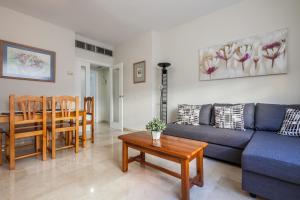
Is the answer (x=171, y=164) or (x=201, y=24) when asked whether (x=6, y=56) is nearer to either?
(x=171, y=164)

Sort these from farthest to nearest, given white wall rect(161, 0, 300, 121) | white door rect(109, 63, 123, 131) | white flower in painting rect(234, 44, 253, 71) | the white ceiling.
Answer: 1. white door rect(109, 63, 123, 131)
2. the white ceiling
3. white flower in painting rect(234, 44, 253, 71)
4. white wall rect(161, 0, 300, 121)

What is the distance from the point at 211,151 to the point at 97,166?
5.62ft

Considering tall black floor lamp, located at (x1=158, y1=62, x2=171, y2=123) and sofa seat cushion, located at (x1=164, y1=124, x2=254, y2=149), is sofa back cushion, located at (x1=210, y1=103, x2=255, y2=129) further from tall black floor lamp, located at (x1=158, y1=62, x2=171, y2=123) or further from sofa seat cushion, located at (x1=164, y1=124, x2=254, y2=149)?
tall black floor lamp, located at (x1=158, y1=62, x2=171, y2=123)

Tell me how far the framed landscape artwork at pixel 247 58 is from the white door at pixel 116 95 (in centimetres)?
247

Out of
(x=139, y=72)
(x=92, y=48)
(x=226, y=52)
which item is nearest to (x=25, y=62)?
(x=92, y=48)

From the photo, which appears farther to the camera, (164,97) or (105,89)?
(105,89)

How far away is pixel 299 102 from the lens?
2.27m

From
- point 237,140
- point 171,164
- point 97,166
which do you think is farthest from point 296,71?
point 97,166

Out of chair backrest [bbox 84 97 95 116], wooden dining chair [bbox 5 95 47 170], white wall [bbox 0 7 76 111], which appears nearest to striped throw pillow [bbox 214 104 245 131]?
chair backrest [bbox 84 97 95 116]

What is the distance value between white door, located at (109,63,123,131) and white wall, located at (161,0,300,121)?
63.2 inches

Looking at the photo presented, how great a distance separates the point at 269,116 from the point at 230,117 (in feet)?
1.73

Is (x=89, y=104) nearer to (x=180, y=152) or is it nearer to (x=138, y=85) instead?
(x=138, y=85)

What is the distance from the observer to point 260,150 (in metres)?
1.47

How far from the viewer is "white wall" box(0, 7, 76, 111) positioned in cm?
291
